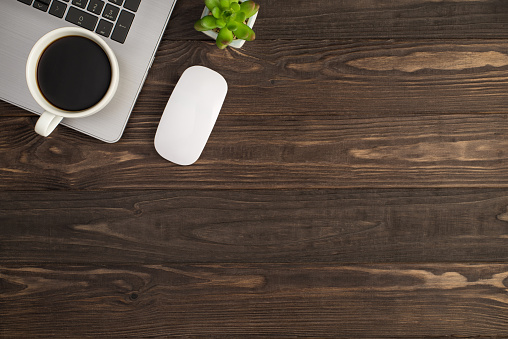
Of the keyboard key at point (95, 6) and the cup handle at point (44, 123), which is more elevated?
the keyboard key at point (95, 6)

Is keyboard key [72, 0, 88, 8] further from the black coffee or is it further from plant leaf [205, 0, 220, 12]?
plant leaf [205, 0, 220, 12]

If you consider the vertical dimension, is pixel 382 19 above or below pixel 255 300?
above

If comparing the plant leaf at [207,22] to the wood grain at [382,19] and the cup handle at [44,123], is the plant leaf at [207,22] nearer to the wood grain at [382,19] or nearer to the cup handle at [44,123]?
the wood grain at [382,19]

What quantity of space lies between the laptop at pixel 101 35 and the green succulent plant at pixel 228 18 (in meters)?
0.08

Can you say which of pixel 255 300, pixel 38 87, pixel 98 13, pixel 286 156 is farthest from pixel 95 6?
pixel 255 300

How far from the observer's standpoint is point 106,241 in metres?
0.59

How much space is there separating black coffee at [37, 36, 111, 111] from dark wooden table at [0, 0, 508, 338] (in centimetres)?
8

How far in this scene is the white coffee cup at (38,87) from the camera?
471 mm

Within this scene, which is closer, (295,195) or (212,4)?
(212,4)

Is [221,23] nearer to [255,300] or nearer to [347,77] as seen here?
[347,77]

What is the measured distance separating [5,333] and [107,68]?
453 mm

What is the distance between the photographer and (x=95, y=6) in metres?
0.50

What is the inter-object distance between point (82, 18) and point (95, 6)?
24 mm

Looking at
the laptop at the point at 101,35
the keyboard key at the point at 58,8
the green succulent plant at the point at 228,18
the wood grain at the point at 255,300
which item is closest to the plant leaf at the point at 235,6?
the green succulent plant at the point at 228,18
